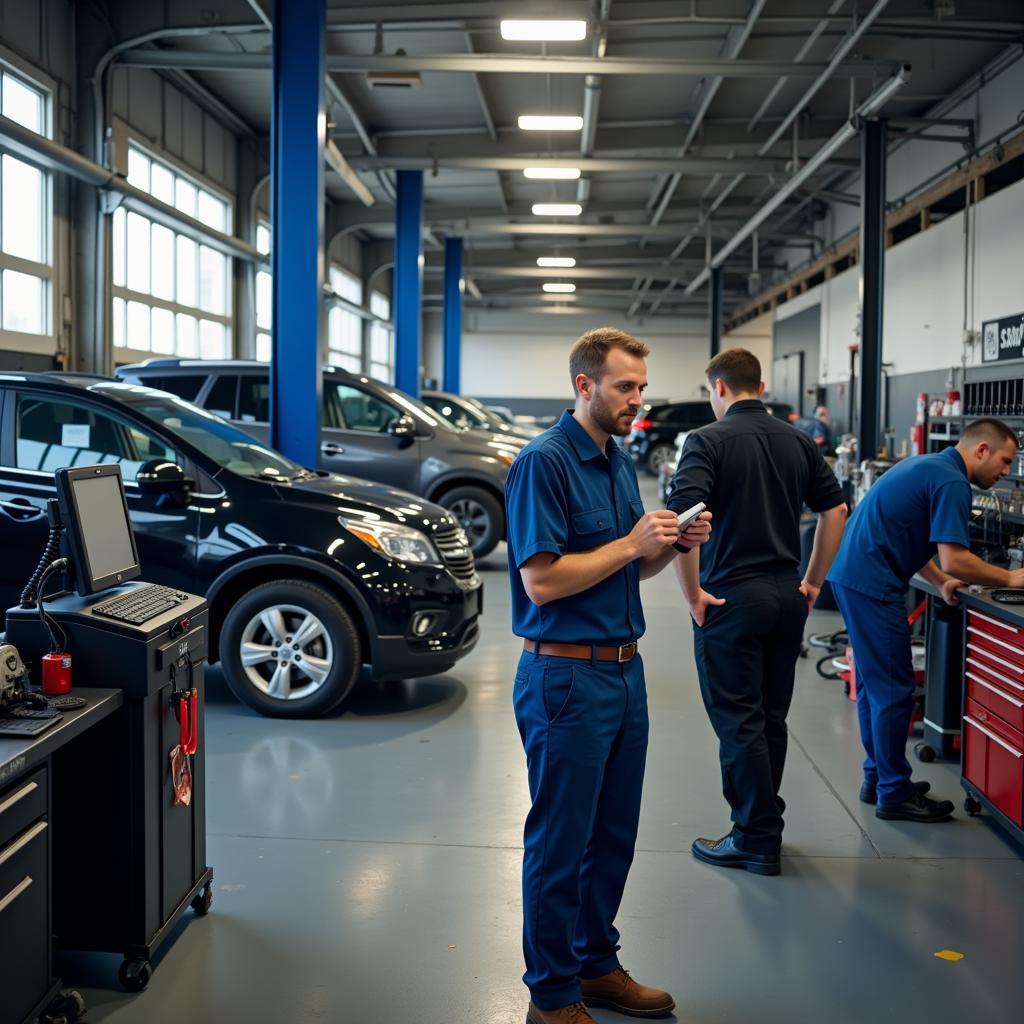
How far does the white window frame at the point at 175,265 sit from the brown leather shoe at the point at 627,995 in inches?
394

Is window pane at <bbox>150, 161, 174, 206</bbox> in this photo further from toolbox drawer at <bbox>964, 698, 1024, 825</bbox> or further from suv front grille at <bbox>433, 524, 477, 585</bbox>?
toolbox drawer at <bbox>964, 698, 1024, 825</bbox>

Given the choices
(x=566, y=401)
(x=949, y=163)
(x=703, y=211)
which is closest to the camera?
(x=949, y=163)

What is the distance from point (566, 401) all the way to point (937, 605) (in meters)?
31.9

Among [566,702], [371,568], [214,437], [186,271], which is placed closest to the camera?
[566,702]

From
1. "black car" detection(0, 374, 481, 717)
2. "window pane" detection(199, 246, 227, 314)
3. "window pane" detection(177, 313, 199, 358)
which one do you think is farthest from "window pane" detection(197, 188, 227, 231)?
"black car" detection(0, 374, 481, 717)

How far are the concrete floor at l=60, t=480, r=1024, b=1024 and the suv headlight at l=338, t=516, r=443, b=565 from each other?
0.82m

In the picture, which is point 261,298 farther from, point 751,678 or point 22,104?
point 751,678

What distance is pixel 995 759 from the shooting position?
4043 mm

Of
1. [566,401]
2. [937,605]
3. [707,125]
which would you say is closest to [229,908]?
[937,605]

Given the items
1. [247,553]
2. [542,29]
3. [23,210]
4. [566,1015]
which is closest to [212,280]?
[23,210]

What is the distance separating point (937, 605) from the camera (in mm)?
5020

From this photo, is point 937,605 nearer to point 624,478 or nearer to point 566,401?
point 624,478

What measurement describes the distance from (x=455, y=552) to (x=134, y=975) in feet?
10.8

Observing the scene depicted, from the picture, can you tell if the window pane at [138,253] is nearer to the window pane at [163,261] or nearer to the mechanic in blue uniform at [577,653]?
the window pane at [163,261]
